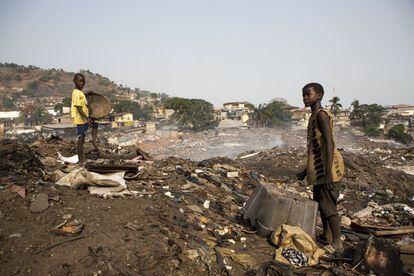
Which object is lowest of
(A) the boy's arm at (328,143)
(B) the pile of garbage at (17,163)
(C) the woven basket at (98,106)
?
(B) the pile of garbage at (17,163)

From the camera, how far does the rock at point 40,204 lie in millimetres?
2797

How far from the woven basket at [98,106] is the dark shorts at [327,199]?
469 centimetres

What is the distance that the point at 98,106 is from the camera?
631cm

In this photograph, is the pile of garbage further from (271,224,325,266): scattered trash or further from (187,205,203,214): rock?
(271,224,325,266): scattered trash

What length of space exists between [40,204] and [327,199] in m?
2.82

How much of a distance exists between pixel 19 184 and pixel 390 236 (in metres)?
4.21

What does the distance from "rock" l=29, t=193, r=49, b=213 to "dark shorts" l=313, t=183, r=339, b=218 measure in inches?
107

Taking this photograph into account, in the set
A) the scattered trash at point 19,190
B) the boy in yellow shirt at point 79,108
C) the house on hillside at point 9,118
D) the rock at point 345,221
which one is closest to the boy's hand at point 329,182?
the rock at point 345,221

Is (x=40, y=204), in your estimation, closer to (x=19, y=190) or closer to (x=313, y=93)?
(x=19, y=190)

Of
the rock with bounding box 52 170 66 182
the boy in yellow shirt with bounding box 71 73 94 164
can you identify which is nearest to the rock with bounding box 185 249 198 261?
the rock with bounding box 52 170 66 182

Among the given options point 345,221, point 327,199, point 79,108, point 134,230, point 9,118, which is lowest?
point 345,221

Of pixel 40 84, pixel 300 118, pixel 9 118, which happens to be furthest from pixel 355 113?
pixel 40 84

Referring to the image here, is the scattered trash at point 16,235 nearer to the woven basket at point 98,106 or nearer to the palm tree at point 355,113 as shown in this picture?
the woven basket at point 98,106

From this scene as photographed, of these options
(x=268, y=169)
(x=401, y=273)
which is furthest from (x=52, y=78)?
(x=401, y=273)
